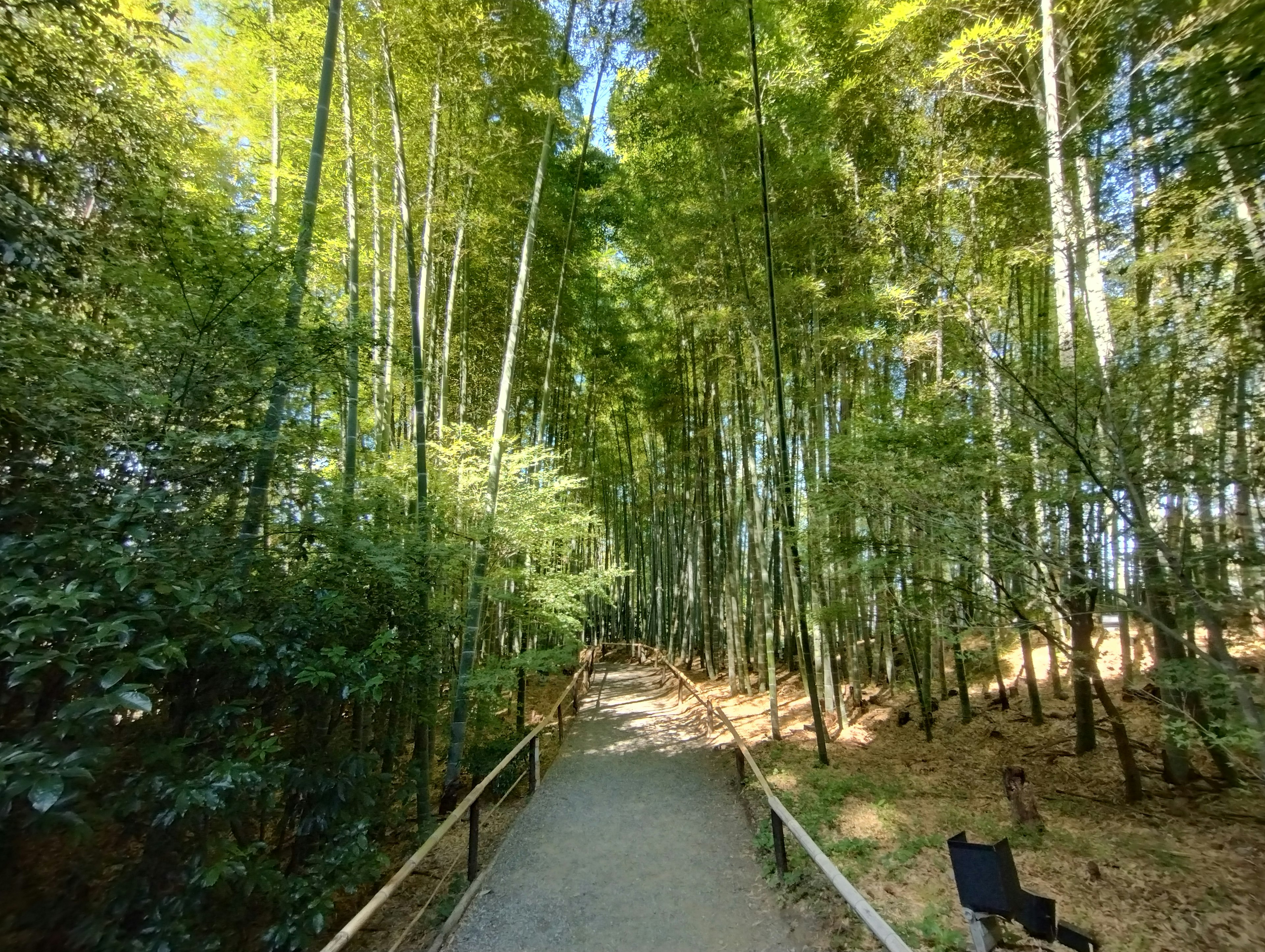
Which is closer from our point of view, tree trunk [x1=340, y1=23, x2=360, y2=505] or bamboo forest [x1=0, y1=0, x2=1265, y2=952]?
bamboo forest [x1=0, y1=0, x2=1265, y2=952]

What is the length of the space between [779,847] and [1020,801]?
167 cm

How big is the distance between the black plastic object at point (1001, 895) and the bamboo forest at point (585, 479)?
2 centimetres

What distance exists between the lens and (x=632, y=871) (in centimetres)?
355

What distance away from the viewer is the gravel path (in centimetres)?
283

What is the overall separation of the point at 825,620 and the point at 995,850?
3918 mm

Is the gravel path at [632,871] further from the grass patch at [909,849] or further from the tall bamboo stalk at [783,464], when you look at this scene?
the tall bamboo stalk at [783,464]

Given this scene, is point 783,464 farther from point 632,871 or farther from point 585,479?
point 632,871

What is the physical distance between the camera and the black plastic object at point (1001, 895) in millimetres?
1627

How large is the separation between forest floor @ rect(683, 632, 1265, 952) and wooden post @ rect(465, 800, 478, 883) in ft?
5.91

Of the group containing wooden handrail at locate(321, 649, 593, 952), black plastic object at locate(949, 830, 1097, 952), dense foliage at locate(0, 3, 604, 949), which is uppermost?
dense foliage at locate(0, 3, 604, 949)

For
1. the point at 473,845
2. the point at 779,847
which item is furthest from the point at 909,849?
the point at 473,845

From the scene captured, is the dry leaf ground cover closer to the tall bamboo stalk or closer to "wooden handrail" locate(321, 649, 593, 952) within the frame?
"wooden handrail" locate(321, 649, 593, 952)

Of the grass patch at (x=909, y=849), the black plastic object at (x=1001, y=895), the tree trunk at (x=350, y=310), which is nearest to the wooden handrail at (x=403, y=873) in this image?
Answer: the tree trunk at (x=350, y=310)

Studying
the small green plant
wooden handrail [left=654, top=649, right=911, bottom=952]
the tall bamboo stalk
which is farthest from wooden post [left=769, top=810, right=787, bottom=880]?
the tall bamboo stalk
